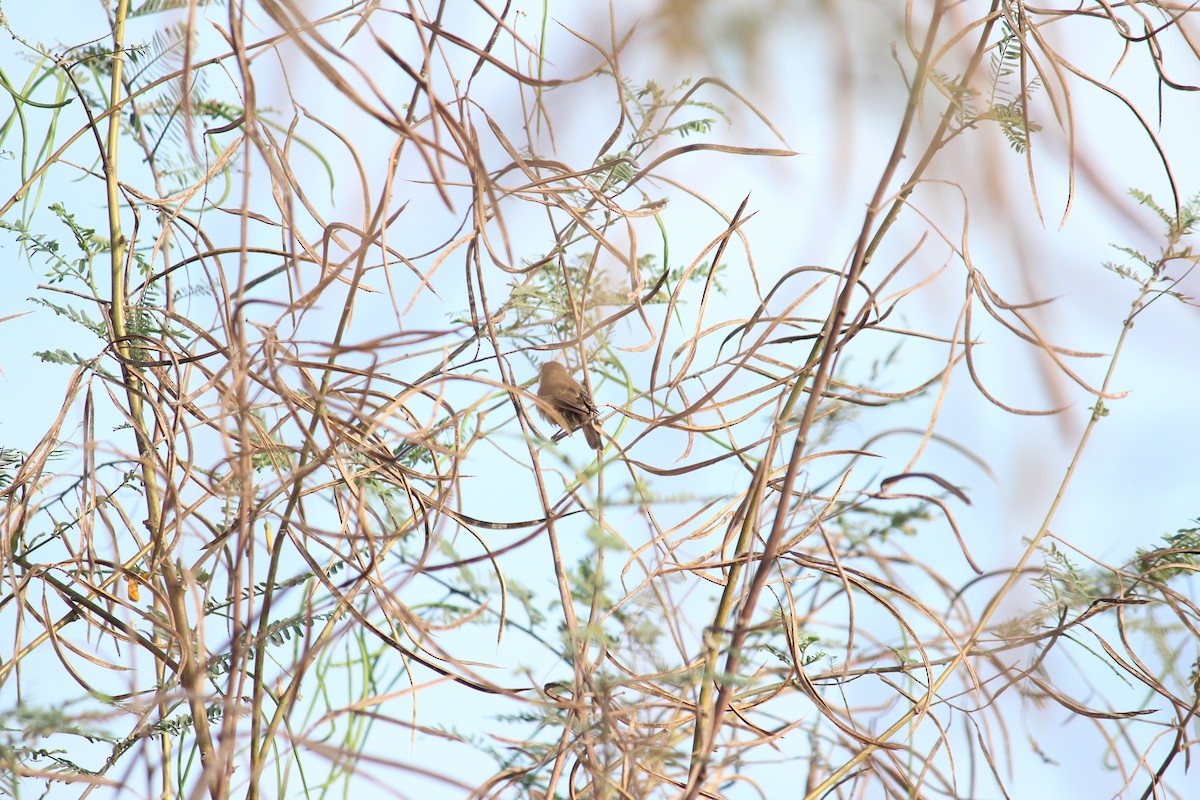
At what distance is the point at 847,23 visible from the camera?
2.02ft

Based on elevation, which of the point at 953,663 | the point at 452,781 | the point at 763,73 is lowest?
the point at 452,781

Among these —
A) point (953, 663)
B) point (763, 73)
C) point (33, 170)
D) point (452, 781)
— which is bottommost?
point (452, 781)

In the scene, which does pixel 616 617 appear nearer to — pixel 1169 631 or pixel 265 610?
pixel 265 610

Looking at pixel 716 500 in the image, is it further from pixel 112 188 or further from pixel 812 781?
pixel 112 188

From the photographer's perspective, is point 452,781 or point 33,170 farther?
point 33,170

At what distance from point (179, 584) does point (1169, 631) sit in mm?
756

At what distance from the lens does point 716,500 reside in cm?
70

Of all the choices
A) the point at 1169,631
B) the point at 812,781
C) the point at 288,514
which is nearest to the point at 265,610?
the point at 288,514

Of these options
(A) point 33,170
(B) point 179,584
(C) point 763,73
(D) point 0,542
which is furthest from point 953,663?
(A) point 33,170

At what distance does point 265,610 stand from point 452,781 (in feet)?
0.55

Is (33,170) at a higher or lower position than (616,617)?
higher

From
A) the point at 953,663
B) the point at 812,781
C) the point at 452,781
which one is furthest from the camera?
the point at 812,781

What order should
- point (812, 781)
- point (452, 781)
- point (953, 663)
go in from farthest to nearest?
1. point (812, 781)
2. point (953, 663)
3. point (452, 781)

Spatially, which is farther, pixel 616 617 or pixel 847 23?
pixel 616 617
